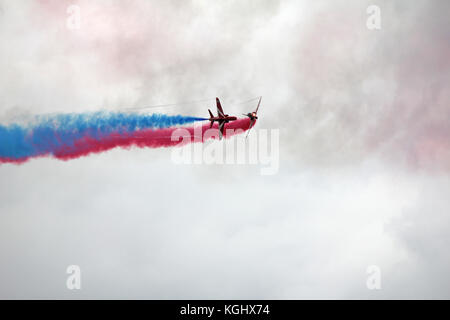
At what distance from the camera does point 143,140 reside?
311ft

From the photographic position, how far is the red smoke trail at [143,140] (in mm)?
91875

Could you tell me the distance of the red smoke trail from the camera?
91.9m
